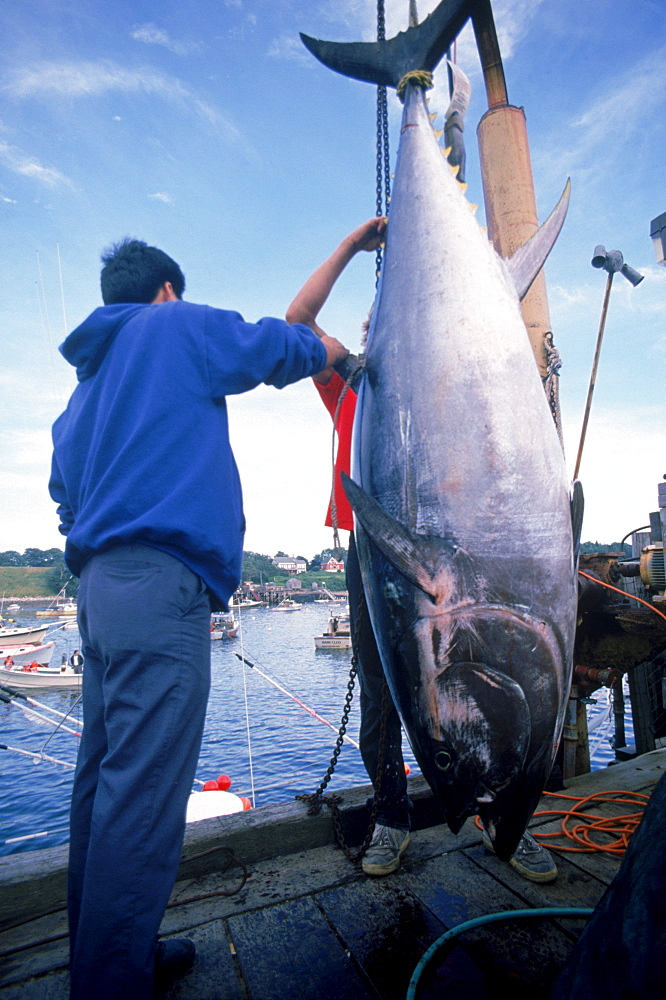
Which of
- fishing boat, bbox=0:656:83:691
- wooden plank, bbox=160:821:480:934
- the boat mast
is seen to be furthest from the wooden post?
fishing boat, bbox=0:656:83:691

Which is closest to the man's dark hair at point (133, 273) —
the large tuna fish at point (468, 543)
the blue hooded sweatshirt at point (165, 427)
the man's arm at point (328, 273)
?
the blue hooded sweatshirt at point (165, 427)

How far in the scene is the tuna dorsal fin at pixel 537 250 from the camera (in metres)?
1.84

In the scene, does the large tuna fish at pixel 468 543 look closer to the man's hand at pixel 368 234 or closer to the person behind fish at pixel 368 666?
the person behind fish at pixel 368 666

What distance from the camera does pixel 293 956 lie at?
62.1 inches

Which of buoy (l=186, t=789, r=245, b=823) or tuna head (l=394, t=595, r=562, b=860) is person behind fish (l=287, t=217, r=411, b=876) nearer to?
tuna head (l=394, t=595, r=562, b=860)

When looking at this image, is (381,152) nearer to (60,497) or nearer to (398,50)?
(398,50)

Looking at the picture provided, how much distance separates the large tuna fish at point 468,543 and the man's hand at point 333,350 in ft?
0.55

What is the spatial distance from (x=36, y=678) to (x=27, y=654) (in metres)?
4.66

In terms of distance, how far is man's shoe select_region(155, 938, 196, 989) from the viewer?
1471 millimetres

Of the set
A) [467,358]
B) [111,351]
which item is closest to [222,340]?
[111,351]

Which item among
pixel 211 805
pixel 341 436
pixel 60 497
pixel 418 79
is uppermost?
pixel 418 79

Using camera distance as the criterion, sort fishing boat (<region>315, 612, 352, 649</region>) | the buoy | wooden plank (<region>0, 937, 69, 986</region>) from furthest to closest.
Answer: fishing boat (<region>315, 612, 352, 649</region>) < the buoy < wooden plank (<region>0, 937, 69, 986</region>)

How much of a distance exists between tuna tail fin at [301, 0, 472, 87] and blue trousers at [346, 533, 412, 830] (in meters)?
2.16

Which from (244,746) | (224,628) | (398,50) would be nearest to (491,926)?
(398,50)
